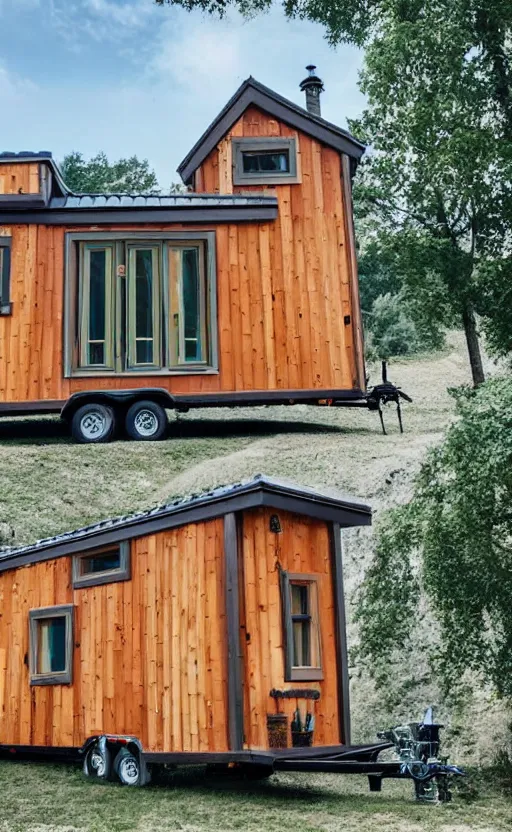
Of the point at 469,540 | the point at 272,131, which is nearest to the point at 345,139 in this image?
the point at 272,131

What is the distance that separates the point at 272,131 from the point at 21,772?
11467 mm

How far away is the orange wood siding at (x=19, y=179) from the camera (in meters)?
17.3

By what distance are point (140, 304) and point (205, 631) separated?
7464 mm

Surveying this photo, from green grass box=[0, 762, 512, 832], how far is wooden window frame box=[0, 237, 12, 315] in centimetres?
772

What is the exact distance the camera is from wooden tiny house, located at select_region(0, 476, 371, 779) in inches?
426

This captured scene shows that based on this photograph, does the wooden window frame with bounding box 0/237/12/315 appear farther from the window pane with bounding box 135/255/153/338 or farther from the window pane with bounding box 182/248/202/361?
the window pane with bounding box 182/248/202/361

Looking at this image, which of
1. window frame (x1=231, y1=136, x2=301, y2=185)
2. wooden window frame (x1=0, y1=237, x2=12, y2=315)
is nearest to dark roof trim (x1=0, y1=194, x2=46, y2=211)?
wooden window frame (x1=0, y1=237, x2=12, y2=315)

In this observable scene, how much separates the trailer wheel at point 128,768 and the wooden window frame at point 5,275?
8113mm

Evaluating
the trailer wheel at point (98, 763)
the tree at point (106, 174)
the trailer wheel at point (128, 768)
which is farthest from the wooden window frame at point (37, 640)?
the tree at point (106, 174)

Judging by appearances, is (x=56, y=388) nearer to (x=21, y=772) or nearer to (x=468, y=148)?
(x=21, y=772)

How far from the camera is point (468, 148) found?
57.7 ft

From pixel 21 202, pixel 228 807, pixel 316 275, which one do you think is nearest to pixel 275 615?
pixel 228 807

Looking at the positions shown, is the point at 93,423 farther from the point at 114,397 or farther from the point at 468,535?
the point at 468,535

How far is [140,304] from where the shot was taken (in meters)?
17.2
